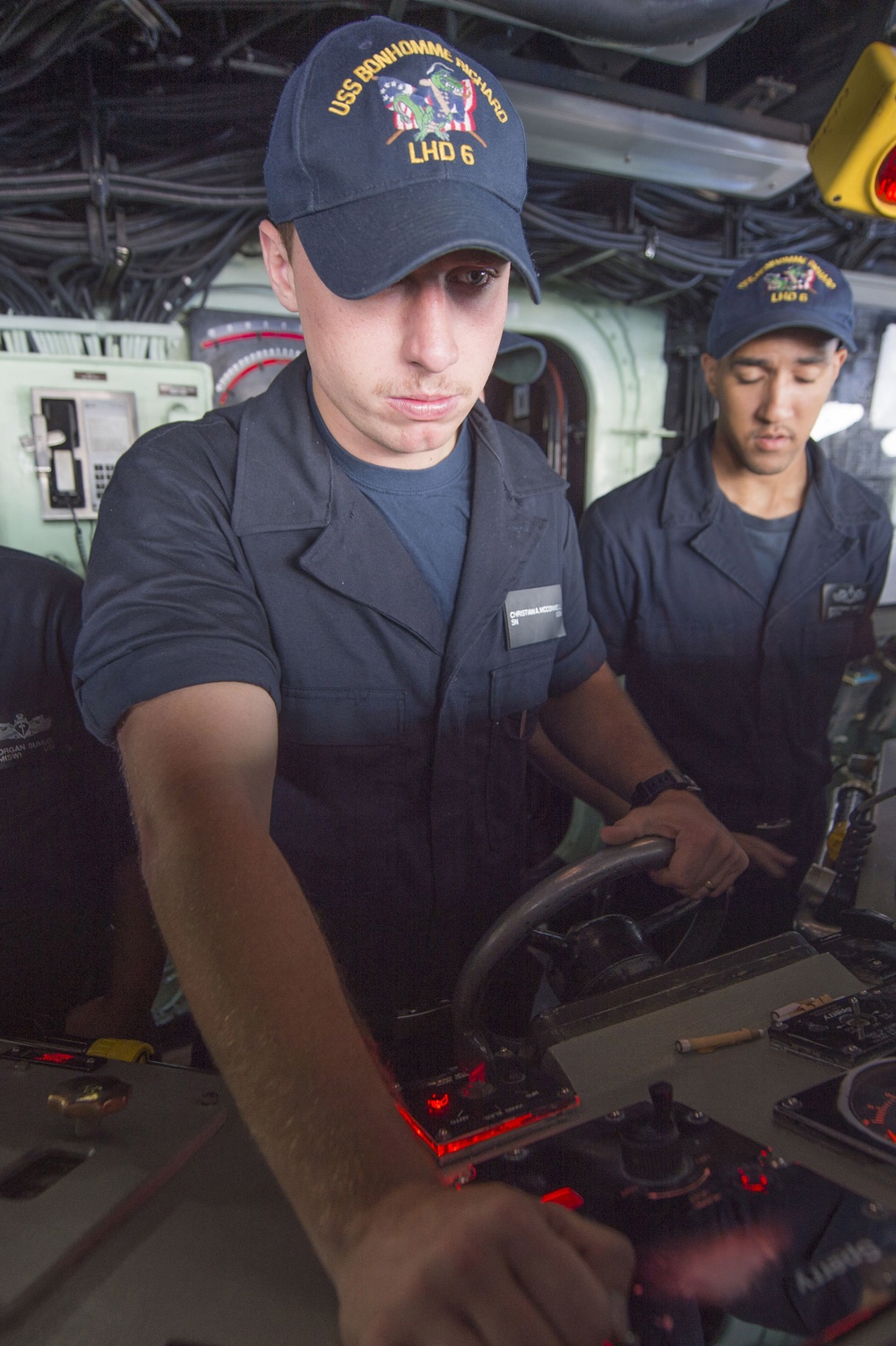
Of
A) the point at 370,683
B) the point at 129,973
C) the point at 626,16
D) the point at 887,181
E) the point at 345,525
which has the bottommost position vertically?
the point at 129,973

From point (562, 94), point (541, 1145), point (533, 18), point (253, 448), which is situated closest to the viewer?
point (541, 1145)

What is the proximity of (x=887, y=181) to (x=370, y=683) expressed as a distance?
1709mm

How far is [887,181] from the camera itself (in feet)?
6.49

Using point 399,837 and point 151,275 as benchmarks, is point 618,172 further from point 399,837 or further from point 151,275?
point 399,837

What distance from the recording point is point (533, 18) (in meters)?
1.80

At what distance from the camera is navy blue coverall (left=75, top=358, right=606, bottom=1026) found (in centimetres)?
117

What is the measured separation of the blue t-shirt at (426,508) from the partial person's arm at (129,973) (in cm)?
83

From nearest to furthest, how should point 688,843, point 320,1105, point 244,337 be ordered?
point 320,1105 → point 688,843 → point 244,337

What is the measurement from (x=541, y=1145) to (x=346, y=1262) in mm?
228

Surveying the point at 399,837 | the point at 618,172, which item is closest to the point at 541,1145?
the point at 399,837

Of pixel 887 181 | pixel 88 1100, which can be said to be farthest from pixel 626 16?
pixel 88 1100

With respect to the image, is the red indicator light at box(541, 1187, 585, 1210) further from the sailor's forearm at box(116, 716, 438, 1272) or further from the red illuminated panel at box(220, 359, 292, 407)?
the red illuminated panel at box(220, 359, 292, 407)

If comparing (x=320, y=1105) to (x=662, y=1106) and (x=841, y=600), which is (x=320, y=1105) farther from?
(x=841, y=600)

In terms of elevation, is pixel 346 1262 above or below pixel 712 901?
above
